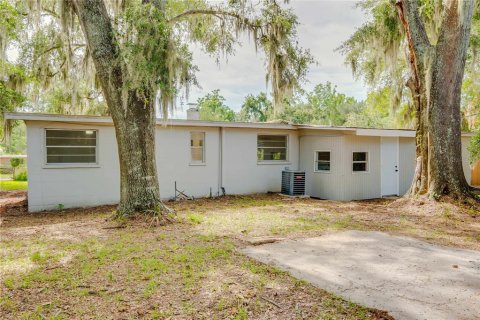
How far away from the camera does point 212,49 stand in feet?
34.6

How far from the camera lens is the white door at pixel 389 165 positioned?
12094mm

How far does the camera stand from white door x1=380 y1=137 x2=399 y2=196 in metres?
12.1

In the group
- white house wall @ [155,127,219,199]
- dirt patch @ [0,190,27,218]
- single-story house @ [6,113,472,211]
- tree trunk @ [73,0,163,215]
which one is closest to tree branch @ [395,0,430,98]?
single-story house @ [6,113,472,211]

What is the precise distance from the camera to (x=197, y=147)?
11.5 m

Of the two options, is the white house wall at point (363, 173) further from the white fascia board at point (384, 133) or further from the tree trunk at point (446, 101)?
the tree trunk at point (446, 101)

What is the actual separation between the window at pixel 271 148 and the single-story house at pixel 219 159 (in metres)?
0.04

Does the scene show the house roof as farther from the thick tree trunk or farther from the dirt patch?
the dirt patch

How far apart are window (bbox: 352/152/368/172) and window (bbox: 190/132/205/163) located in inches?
194

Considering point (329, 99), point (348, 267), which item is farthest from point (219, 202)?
point (329, 99)

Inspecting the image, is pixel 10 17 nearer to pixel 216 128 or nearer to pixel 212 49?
pixel 212 49

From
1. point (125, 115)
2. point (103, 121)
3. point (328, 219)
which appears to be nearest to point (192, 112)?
point (103, 121)

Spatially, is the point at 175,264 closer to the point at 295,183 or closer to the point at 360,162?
the point at 295,183

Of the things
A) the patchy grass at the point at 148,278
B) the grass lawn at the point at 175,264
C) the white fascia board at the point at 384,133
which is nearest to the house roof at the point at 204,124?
the white fascia board at the point at 384,133

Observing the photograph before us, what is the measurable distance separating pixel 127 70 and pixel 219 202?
514cm
